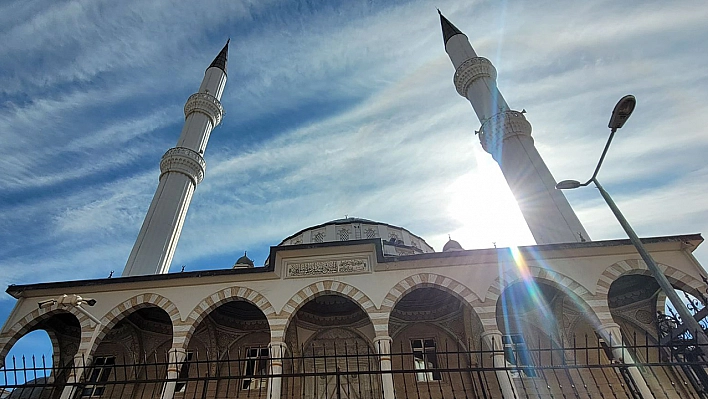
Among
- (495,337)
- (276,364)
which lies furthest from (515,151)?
(276,364)

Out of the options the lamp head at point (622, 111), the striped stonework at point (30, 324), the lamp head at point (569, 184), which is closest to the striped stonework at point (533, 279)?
the lamp head at point (569, 184)

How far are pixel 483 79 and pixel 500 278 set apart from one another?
13.5 metres

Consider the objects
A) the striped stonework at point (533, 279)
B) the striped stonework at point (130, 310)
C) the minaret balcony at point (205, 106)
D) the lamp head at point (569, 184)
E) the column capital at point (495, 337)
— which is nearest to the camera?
the lamp head at point (569, 184)

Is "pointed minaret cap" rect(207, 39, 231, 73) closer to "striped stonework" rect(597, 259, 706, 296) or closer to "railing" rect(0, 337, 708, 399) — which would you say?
"railing" rect(0, 337, 708, 399)

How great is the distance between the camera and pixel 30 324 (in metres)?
10.6

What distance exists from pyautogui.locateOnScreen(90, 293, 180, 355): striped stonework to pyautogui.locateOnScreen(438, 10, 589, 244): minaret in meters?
12.7

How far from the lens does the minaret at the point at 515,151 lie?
14677 mm

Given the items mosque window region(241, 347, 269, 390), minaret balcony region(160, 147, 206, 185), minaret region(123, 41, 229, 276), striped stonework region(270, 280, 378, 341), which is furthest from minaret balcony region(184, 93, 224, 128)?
striped stonework region(270, 280, 378, 341)

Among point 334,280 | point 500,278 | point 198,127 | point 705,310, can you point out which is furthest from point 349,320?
point 198,127

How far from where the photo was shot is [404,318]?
1273 centimetres

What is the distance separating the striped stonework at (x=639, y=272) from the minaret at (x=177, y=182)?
1522 cm

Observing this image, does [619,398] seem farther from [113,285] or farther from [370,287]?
[113,285]

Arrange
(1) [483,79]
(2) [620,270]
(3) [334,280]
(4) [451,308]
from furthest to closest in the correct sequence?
1. (1) [483,79]
2. (4) [451,308]
3. (3) [334,280]
4. (2) [620,270]

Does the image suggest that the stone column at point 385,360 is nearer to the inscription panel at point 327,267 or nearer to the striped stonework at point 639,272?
the inscription panel at point 327,267
